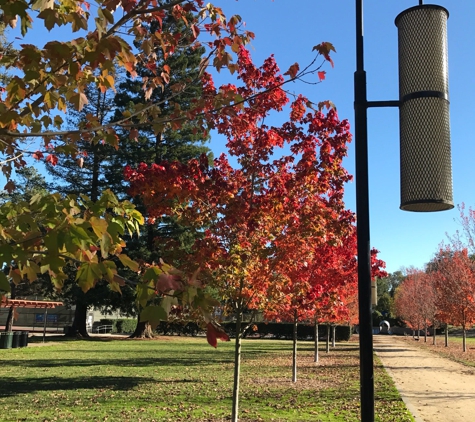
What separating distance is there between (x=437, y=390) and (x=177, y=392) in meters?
6.47

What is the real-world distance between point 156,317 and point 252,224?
19.9ft

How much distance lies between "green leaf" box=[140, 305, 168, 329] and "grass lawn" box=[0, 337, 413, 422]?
22.4 ft

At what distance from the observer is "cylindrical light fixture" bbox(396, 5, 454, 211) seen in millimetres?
2615

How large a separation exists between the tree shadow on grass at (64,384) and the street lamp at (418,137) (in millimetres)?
9916

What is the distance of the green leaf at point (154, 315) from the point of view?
1935mm

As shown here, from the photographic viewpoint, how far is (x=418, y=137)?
2.70m

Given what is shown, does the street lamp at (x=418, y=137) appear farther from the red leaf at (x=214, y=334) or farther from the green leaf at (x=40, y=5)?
the green leaf at (x=40, y=5)

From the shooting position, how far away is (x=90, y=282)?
7.39 ft

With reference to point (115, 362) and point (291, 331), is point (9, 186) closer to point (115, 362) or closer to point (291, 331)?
point (115, 362)

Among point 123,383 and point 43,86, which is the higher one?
point 43,86

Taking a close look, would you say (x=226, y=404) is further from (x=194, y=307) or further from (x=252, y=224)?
(x=194, y=307)

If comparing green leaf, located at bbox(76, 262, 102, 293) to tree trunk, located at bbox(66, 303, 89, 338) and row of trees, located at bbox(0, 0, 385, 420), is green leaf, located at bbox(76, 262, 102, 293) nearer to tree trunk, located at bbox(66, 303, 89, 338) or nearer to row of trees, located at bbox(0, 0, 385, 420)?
row of trees, located at bbox(0, 0, 385, 420)

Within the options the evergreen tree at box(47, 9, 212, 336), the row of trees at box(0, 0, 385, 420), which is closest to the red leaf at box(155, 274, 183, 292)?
the row of trees at box(0, 0, 385, 420)

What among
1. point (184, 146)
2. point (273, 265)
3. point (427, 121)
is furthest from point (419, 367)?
point (184, 146)
